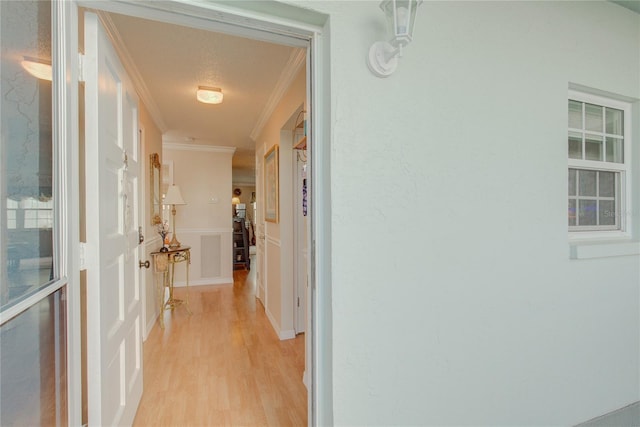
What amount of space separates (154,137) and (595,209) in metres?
4.18

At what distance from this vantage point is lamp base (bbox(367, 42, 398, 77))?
3.58 feet

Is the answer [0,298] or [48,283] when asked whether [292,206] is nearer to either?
[48,283]

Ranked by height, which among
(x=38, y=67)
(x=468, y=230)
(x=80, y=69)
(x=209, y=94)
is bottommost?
(x=468, y=230)

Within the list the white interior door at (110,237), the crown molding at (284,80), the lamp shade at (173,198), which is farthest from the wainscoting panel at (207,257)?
the white interior door at (110,237)

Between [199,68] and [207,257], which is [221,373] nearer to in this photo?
[199,68]

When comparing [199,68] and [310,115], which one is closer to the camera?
[310,115]

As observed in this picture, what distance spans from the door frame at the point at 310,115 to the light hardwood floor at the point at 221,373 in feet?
2.95

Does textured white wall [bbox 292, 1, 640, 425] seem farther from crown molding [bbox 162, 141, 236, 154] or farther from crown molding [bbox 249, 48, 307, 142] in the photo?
crown molding [bbox 162, 141, 236, 154]

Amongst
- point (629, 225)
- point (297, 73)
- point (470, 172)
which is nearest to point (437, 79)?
point (470, 172)

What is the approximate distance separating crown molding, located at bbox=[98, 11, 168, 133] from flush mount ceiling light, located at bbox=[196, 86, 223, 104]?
0.46 m

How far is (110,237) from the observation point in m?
1.26

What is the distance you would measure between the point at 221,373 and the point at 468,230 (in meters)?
2.10

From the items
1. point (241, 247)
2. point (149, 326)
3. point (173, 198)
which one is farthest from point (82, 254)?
point (241, 247)

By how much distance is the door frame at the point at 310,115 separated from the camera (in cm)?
98
